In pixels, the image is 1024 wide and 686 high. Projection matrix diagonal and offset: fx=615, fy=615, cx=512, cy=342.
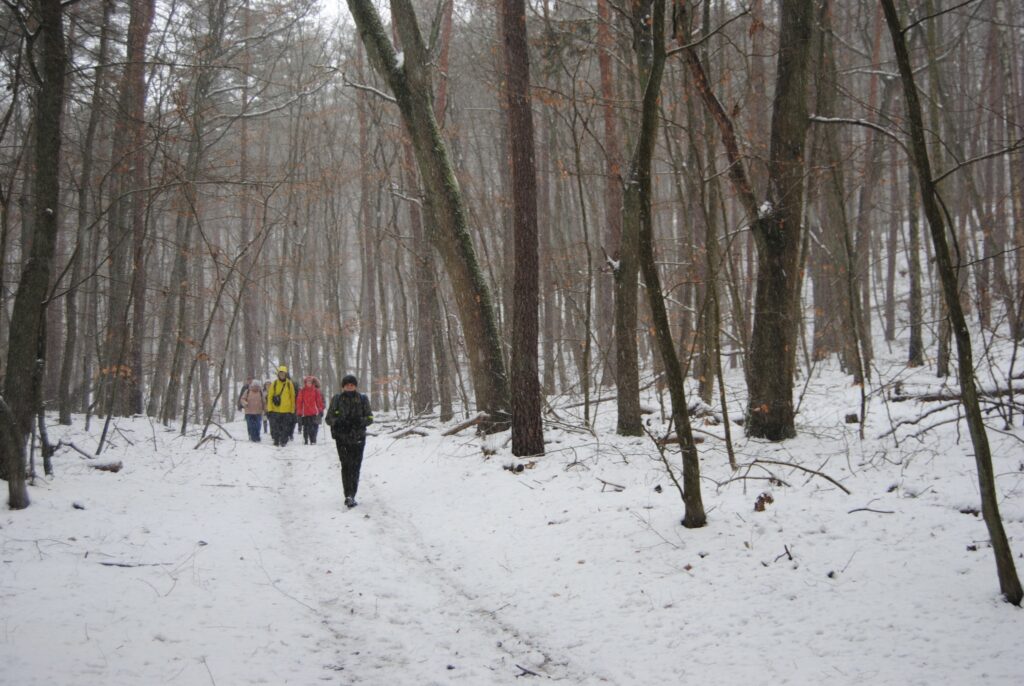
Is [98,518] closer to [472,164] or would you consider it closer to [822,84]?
[822,84]

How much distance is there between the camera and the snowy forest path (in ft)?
13.3

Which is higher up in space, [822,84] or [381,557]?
[822,84]

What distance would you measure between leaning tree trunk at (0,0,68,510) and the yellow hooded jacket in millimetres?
7207

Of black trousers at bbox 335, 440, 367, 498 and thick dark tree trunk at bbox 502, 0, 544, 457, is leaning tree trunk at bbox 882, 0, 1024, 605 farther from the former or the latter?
black trousers at bbox 335, 440, 367, 498

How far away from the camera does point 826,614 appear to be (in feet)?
14.0

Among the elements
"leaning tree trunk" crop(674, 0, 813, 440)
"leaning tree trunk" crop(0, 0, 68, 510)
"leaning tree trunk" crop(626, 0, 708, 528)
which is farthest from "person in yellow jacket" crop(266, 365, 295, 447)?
"leaning tree trunk" crop(626, 0, 708, 528)

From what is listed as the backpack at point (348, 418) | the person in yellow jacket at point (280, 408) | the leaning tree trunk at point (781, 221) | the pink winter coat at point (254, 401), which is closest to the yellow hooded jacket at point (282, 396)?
the person in yellow jacket at point (280, 408)

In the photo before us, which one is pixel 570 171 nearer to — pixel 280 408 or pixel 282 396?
pixel 282 396

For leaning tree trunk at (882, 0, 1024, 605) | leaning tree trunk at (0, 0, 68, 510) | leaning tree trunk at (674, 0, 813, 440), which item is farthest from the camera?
leaning tree trunk at (674, 0, 813, 440)

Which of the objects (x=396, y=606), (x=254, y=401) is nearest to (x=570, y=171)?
(x=254, y=401)

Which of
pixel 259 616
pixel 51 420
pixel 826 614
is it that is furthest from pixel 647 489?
pixel 51 420

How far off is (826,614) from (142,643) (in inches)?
180

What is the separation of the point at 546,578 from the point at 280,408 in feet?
35.7

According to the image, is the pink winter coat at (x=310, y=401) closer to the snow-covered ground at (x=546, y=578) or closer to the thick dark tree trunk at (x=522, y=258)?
the snow-covered ground at (x=546, y=578)
